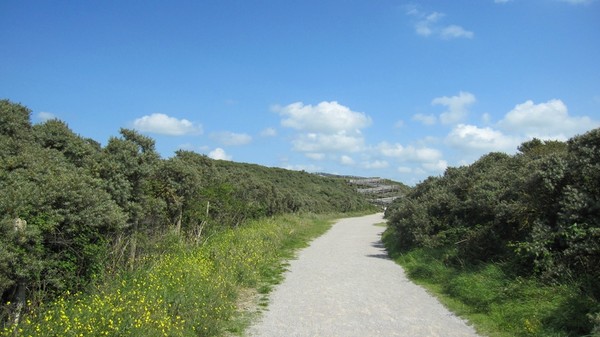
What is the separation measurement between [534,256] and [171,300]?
6.37m

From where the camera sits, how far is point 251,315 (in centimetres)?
775

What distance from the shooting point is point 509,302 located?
7516mm

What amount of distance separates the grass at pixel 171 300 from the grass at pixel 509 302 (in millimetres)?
3787

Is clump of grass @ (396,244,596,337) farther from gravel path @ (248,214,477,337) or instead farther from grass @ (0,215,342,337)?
grass @ (0,215,342,337)

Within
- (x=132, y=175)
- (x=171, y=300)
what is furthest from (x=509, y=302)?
(x=132, y=175)

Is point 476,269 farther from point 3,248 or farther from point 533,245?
point 3,248

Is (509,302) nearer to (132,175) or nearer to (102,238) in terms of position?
(102,238)

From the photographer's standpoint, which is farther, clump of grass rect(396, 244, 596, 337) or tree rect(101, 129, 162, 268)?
tree rect(101, 129, 162, 268)

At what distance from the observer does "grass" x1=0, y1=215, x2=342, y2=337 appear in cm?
532

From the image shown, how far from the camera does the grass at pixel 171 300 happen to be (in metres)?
5.32

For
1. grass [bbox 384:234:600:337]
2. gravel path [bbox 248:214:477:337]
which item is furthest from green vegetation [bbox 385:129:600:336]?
gravel path [bbox 248:214:477:337]

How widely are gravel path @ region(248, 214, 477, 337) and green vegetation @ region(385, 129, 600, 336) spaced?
0.59 m

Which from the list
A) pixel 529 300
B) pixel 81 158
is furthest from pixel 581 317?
pixel 81 158

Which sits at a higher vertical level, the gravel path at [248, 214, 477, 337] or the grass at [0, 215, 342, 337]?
the grass at [0, 215, 342, 337]
